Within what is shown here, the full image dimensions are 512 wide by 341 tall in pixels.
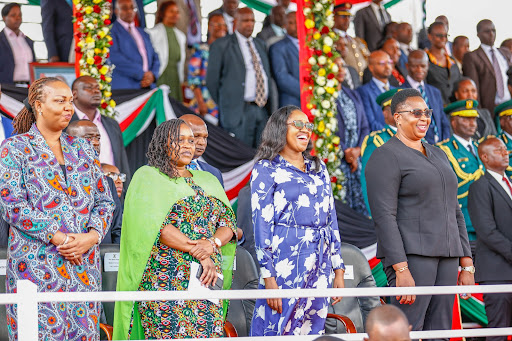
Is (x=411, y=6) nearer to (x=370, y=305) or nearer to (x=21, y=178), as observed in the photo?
(x=370, y=305)

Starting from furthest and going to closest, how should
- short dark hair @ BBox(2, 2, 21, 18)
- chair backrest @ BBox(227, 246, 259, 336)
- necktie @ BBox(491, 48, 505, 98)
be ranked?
necktie @ BBox(491, 48, 505, 98), short dark hair @ BBox(2, 2, 21, 18), chair backrest @ BBox(227, 246, 259, 336)

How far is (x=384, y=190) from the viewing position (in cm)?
549

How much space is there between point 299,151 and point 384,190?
1.89 ft

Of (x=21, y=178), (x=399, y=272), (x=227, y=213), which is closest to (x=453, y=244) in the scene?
(x=399, y=272)

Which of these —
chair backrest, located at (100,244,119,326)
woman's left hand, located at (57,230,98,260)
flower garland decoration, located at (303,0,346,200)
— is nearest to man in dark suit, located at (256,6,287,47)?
flower garland decoration, located at (303,0,346,200)

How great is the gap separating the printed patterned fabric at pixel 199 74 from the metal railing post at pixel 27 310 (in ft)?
22.3

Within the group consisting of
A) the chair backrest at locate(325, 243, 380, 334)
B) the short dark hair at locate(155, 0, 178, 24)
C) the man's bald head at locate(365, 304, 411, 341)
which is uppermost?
the short dark hair at locate(155, 0, 178, 24)

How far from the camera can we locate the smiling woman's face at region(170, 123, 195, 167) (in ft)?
17.3

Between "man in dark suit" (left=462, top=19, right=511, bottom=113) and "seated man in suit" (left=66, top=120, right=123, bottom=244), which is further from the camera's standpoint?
"man in dark suit" (left=462, top=19, right=511, bottom=113)

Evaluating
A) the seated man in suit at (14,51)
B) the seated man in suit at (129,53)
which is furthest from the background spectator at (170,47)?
the seated man in suit at (14,51)

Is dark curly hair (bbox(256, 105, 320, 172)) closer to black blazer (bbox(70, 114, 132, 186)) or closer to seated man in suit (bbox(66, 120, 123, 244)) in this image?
seated man in suit (bbox(66, 120, 123, 244))

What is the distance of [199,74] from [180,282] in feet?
20.5

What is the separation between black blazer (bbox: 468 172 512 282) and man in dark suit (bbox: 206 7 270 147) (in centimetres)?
350

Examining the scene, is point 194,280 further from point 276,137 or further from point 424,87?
point 424,87
